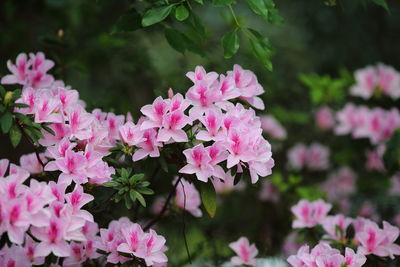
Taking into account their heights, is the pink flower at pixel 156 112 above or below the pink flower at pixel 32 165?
above

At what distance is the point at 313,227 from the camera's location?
169 cm

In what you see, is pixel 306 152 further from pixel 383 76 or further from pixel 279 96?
pixel 383 76

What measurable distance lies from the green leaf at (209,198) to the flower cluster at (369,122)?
119cm

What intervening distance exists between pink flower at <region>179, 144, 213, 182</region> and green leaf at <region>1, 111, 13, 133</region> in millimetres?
408

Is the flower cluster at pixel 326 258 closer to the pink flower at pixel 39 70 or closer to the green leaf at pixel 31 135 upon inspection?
the green leaf at pixel 31 135

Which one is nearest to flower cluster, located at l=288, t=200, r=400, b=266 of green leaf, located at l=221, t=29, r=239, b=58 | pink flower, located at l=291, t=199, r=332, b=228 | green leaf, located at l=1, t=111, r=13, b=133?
pink flower, located at l=291, t=199, r=332, b=228

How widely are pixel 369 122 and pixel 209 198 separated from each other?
1.23 meters

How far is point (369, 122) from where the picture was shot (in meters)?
2.26

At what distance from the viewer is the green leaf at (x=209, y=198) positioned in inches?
51.0

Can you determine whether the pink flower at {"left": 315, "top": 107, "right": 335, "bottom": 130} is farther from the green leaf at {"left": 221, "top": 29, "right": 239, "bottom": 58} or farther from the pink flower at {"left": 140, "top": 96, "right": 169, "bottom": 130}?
the pink flower at {"left": 140, "top": 96, "right": 169, "bottom": 130}

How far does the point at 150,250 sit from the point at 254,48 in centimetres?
61

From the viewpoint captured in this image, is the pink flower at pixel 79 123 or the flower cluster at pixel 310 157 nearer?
the pink flower at pixel 79 123

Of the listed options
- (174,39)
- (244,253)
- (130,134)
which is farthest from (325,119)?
(130,134)

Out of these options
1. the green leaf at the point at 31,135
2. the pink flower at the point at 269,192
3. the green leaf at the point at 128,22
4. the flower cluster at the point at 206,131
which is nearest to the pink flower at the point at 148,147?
the flower cluster at the point at 206,131
